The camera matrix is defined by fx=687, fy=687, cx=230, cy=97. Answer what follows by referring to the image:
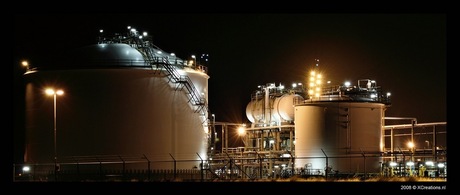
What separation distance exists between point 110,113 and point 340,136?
15.5 metres

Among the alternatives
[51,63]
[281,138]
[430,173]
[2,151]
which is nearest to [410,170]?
[430,173]

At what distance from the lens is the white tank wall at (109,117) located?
148ft

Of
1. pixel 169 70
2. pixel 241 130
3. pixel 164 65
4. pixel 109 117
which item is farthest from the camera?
pixel 241 130

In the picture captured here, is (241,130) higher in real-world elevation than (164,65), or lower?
lower

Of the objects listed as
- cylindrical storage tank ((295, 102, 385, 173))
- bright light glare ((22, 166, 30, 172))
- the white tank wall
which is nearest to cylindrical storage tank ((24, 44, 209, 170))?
the white tank wall

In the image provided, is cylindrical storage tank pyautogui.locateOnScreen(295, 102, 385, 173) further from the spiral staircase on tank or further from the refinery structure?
the spiral staircase on tank

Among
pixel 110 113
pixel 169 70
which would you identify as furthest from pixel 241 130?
pixel 110 113

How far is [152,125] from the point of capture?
46000 mm

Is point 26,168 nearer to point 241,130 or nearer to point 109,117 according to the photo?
point 109,117

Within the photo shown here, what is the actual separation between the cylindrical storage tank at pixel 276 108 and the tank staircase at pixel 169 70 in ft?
19.8

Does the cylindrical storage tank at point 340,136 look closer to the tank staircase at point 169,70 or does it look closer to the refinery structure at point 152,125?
the refinery structure at point 152,125

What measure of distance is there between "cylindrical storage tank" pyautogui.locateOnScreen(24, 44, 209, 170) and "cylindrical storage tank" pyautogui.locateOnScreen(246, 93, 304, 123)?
8.04m

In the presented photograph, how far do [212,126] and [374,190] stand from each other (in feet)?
81.3

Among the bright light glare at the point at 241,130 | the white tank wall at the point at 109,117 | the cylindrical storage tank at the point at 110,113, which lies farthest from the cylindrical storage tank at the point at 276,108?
the white tank wall at the point at 109,117
